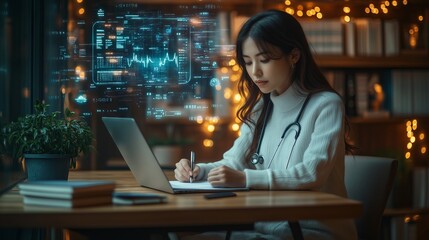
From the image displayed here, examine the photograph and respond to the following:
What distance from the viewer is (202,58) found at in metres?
3.21

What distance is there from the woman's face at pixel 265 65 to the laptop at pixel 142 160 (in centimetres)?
36

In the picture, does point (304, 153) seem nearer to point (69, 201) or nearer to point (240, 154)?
point (240, 154)

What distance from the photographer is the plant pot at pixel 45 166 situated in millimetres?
1961

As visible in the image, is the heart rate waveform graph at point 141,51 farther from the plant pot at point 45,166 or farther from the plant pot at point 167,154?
the plant pot at point 45,166

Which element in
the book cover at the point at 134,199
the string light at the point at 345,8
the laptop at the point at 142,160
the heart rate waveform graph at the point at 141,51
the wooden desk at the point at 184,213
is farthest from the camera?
the string light at the point at 345,8

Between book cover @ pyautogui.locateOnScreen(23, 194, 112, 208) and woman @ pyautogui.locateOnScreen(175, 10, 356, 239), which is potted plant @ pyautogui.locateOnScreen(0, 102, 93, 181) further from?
book cover @ pyautogui.locateOnScreen(23, 194, 112, 208)

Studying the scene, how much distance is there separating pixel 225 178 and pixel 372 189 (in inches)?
24.1

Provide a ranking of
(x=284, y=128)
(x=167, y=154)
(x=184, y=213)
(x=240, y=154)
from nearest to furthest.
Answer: (x=184, y=213)
(x=284, y=128)
(x=240, y=154)
(x=167, y=154)

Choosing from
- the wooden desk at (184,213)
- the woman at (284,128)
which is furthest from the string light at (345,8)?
the wooden desk at (184,213)

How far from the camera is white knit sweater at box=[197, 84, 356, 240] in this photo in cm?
189

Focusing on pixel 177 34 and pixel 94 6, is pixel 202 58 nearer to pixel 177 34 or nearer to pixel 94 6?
pixel 177 34

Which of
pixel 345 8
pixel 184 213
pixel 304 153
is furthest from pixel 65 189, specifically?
pixel 345 8

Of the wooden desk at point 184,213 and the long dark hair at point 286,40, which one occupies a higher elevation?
the long dark hair at point 286,40

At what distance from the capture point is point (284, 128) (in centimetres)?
220
